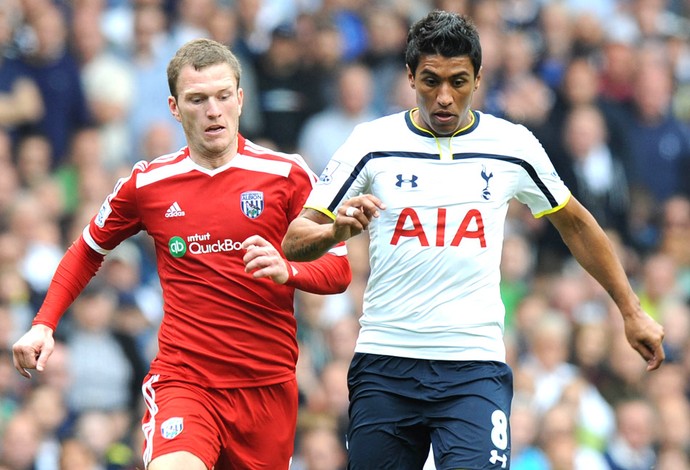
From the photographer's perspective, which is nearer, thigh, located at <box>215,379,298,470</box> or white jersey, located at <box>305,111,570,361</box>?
white jersey, located at <box>305,111,570,361</box>

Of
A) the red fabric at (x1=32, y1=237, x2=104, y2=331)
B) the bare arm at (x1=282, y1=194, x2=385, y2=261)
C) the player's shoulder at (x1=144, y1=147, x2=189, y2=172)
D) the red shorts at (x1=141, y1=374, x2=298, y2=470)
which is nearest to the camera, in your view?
the bare arm at (x1=282, y1=194, x2=385, y2=261)

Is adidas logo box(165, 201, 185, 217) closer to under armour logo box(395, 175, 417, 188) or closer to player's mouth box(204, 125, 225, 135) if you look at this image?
player's mouth box(204, 125, 225, 135)

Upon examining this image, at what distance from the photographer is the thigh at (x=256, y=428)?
796 centimetres

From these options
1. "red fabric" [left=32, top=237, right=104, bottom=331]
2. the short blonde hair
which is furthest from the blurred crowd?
the short blonde hair

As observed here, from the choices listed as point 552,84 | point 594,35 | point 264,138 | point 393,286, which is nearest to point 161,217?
point 393,286

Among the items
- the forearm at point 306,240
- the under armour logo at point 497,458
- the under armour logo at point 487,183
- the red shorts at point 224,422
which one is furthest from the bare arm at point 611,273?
the red shorts at point 224,422

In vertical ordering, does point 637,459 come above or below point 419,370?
below

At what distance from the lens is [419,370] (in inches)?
301

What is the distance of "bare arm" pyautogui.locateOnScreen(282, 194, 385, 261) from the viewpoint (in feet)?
22.6

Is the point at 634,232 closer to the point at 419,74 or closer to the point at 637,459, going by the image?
the point at 637,459

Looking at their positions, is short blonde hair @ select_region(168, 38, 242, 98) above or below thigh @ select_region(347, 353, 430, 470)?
above

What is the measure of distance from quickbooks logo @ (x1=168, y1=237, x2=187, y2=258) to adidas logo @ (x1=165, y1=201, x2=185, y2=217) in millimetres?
124

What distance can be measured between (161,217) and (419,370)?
158 cm

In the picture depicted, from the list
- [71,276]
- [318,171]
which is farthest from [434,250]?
[318,171]
